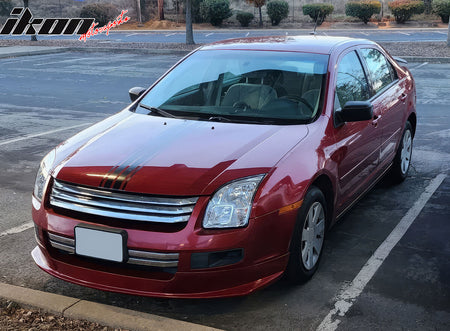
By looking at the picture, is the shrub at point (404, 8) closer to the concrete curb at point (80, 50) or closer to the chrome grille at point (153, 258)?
the concrete curb at point (80, 50)

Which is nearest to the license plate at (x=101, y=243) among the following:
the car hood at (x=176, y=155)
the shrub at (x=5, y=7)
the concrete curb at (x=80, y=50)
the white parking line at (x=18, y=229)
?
the car hood at (x=176, y=155)

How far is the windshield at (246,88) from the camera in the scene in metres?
4.38

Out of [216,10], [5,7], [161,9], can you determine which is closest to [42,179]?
[216,10]

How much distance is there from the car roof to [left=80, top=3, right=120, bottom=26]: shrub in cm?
3712

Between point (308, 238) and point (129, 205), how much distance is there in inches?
49.3

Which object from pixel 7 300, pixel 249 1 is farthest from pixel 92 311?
pixel 249 1

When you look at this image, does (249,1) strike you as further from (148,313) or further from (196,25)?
(148,313)

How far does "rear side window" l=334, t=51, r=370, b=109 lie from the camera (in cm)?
464

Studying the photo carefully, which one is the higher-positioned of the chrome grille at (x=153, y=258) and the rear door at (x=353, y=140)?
the rear door at (x=353, y=140)

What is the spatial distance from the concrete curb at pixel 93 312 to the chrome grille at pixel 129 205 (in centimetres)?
58

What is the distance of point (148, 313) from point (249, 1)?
36354mm

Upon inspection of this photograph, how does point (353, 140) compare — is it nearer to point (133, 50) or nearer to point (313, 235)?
point (313, 235)

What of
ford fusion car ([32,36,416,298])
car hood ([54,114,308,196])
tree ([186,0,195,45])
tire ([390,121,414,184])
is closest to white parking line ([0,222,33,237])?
ford fusion car ([32,36,416,298])

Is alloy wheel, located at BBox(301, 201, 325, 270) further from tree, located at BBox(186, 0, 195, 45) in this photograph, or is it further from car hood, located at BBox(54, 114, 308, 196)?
tree, located at BBox(186, 0, 195, 45)
